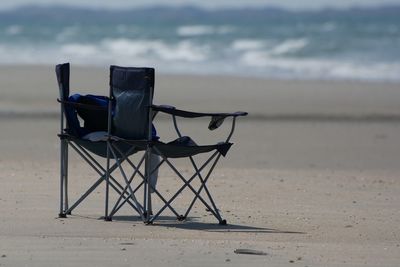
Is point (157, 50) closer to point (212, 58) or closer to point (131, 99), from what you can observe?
point (212, 58)

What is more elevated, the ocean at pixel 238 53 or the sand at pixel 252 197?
the sand at pixel 252 197

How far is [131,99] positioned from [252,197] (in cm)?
208

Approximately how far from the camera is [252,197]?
8836mm

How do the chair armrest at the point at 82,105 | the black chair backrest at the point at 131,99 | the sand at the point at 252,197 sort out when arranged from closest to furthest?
1. the sand at the point at 252,197
2. the black chair backrest at the point at 131,99
3. the chair armrest at the point at 82,105

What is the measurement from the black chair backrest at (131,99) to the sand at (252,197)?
0.62 metres

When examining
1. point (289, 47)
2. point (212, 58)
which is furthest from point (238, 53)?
point (289, 47)

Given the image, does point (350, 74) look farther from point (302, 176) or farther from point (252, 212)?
point (252, 212)

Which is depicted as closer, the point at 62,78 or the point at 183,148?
the point at 183,148

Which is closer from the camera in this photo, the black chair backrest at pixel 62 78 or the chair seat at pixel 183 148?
the chair seat at pixel 183 148

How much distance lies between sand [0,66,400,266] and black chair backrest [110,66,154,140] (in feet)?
2.04

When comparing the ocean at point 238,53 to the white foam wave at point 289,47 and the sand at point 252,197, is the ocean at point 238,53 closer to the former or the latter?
the white foam wave at point 289,47

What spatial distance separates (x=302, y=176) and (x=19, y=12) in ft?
338

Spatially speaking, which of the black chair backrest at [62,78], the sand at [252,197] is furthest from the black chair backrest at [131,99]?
the sand at [252,197]

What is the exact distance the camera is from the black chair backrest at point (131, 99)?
7.00 meters
